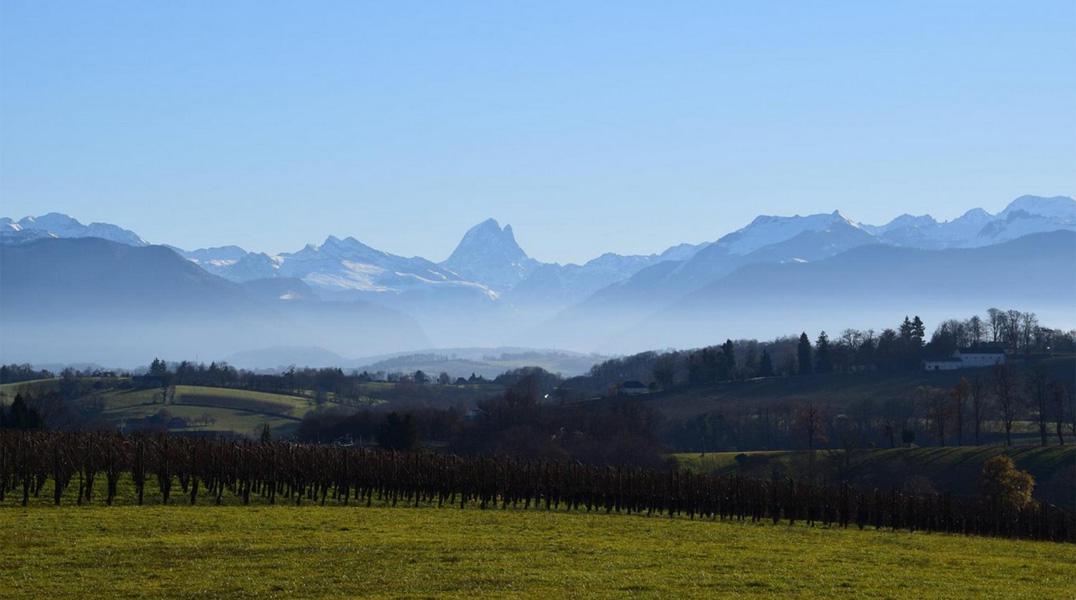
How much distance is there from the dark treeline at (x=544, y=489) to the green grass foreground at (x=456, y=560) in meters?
14.5

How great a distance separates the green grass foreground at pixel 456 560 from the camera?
3148 cm

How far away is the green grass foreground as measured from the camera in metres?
31.5

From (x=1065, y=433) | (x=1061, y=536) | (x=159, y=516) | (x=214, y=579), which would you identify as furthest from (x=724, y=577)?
(x=1065, y=433)

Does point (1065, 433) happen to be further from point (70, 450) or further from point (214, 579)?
point (214, 579)

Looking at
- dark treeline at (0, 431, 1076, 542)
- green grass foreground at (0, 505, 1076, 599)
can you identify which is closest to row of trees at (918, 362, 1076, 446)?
dark treeline at (0, 431, 1076, 542)

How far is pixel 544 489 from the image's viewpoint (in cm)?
7331

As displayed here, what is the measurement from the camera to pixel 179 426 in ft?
617

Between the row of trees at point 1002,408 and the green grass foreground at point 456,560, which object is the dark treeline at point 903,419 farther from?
the green grass foreground at point 456,560

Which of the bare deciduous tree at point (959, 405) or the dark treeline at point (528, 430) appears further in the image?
the bare deciduous tree at point (959, 405)

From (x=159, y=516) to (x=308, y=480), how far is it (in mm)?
21365

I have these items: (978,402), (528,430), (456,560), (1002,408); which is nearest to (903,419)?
(1002,408)

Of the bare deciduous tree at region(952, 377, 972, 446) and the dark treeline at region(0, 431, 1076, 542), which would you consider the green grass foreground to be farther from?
the bare deciduous tree at region(952, 377, 972, 446)

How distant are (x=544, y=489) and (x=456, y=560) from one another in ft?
121

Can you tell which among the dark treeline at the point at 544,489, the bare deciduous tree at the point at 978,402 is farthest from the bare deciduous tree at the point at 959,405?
the dark treeline at the point at 544,489
